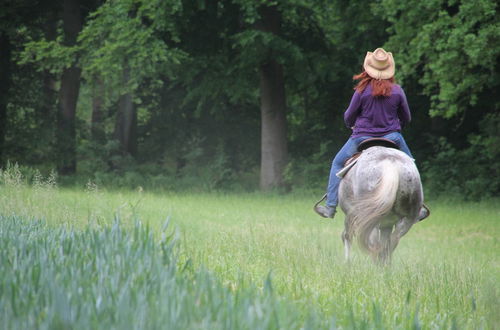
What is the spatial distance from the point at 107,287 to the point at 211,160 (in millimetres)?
22123

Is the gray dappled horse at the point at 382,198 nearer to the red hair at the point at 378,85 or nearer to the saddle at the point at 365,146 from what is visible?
the saddle at the point at 365,146

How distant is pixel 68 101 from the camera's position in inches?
1001

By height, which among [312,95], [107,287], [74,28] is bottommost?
[107,287]

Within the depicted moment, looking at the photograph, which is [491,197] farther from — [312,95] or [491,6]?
[312,95]

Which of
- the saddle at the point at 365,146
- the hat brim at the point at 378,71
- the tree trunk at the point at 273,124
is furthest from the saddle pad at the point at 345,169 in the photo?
the tree trunk at the point at 273,124

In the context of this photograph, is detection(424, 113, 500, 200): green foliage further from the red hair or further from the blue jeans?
the red hair

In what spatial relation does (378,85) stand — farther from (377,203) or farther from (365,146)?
(377,203)

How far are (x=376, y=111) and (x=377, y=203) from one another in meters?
1.29

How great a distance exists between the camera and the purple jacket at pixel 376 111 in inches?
318

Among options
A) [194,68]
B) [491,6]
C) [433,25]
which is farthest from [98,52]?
[491,6]

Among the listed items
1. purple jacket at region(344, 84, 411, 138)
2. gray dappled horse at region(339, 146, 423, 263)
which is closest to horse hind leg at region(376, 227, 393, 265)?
gray dappled horse at region(339, 146, 423, 263)

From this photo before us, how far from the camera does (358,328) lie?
375cm

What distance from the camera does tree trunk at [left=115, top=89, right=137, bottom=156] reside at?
25.2 meters

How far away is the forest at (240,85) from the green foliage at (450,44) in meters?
0.04
